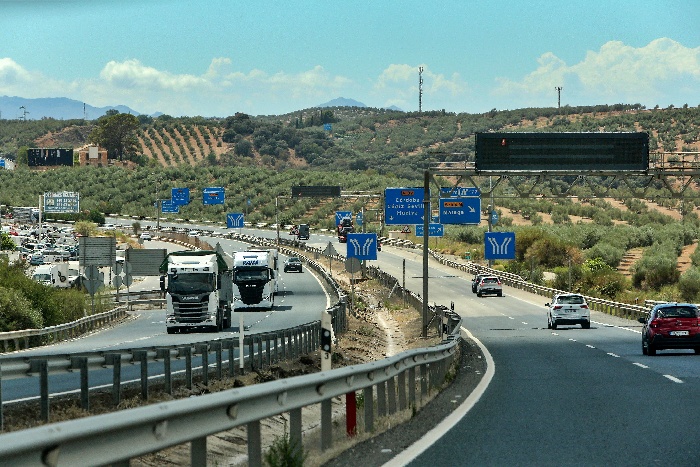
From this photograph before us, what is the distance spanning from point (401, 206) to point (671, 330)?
143 feet

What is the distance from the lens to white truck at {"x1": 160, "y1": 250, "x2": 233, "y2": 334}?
155 feet

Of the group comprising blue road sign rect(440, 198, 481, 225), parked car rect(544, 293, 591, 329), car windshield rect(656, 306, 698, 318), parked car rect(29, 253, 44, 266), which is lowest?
parked car rect(29, 253, 44, 266)

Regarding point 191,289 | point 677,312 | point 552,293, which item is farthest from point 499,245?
point 677,312

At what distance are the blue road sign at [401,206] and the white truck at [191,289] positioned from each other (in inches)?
1011

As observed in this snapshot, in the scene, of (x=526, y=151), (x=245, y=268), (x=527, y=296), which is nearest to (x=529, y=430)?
(x=526, y=151)

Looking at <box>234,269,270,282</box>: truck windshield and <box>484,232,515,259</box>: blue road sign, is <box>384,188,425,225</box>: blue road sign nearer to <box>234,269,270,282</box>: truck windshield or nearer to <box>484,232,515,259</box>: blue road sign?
<box>234,269,270,282</box>: truck windshield

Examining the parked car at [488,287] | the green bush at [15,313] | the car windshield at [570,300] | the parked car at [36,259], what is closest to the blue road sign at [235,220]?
the parked car at [36,259]

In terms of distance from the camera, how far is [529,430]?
44.5 feet

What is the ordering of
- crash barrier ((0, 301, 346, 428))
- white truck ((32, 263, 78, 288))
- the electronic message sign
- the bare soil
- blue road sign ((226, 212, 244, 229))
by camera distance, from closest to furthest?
the bare soil < crash barrier ((0, 301, 346, 428)) < the electronic message sign < white truck ((32, 263, 78, 288)) < blue road sign ((226, 212, 244, 229))

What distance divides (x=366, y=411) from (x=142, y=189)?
600 ft

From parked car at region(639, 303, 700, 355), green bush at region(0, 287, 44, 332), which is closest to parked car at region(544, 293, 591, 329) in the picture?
Answer: parked car at region(639, 303, 700, 355)

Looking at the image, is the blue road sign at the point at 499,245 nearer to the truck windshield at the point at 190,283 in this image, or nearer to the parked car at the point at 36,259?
the truck windshield at the point at 190,283

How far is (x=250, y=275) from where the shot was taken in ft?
210

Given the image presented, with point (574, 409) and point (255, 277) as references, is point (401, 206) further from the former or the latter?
point (574, 409)
